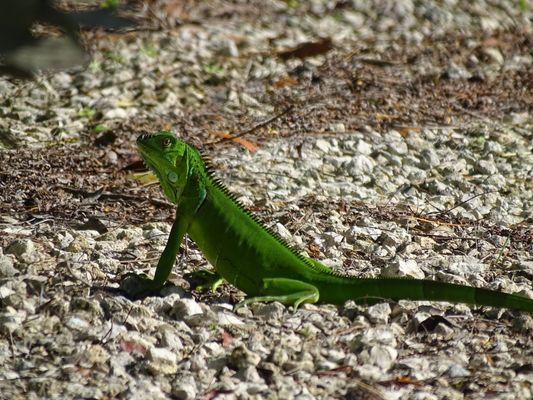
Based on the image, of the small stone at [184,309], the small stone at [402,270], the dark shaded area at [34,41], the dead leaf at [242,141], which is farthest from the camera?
the dead leaf at [242,141]

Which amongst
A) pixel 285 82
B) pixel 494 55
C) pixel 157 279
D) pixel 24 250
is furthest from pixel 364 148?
pixel 494 55

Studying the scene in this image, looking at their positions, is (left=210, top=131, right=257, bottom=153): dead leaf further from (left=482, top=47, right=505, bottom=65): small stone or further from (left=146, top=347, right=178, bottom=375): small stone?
(left=482, top=47, right=505, bottom=65): small stone

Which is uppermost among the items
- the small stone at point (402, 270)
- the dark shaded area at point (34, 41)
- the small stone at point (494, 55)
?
the dark shaded area at point (34, 41)

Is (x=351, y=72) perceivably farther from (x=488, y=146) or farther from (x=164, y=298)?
(x=164, y=298)

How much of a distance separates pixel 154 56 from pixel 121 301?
5.31 m

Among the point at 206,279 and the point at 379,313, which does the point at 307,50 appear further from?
the point at 379,313

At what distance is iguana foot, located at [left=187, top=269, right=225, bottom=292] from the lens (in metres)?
4.91

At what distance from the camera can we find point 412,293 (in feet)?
15.1

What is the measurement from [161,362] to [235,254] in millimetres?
888

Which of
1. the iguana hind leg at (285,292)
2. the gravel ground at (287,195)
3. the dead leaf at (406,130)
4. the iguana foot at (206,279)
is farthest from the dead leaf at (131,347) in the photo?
the dead leaf at (406,130)

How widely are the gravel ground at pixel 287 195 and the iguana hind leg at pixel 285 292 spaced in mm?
55

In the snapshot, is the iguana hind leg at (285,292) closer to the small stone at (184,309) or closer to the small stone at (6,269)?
the small stone at (184,309)

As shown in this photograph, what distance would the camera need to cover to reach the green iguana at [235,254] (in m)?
4.65

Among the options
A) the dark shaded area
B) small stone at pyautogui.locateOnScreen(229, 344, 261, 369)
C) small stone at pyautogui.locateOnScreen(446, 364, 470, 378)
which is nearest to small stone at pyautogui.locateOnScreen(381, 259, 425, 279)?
small stone at pyautogui.locateOnScreen(446, 364, 470, 378)
